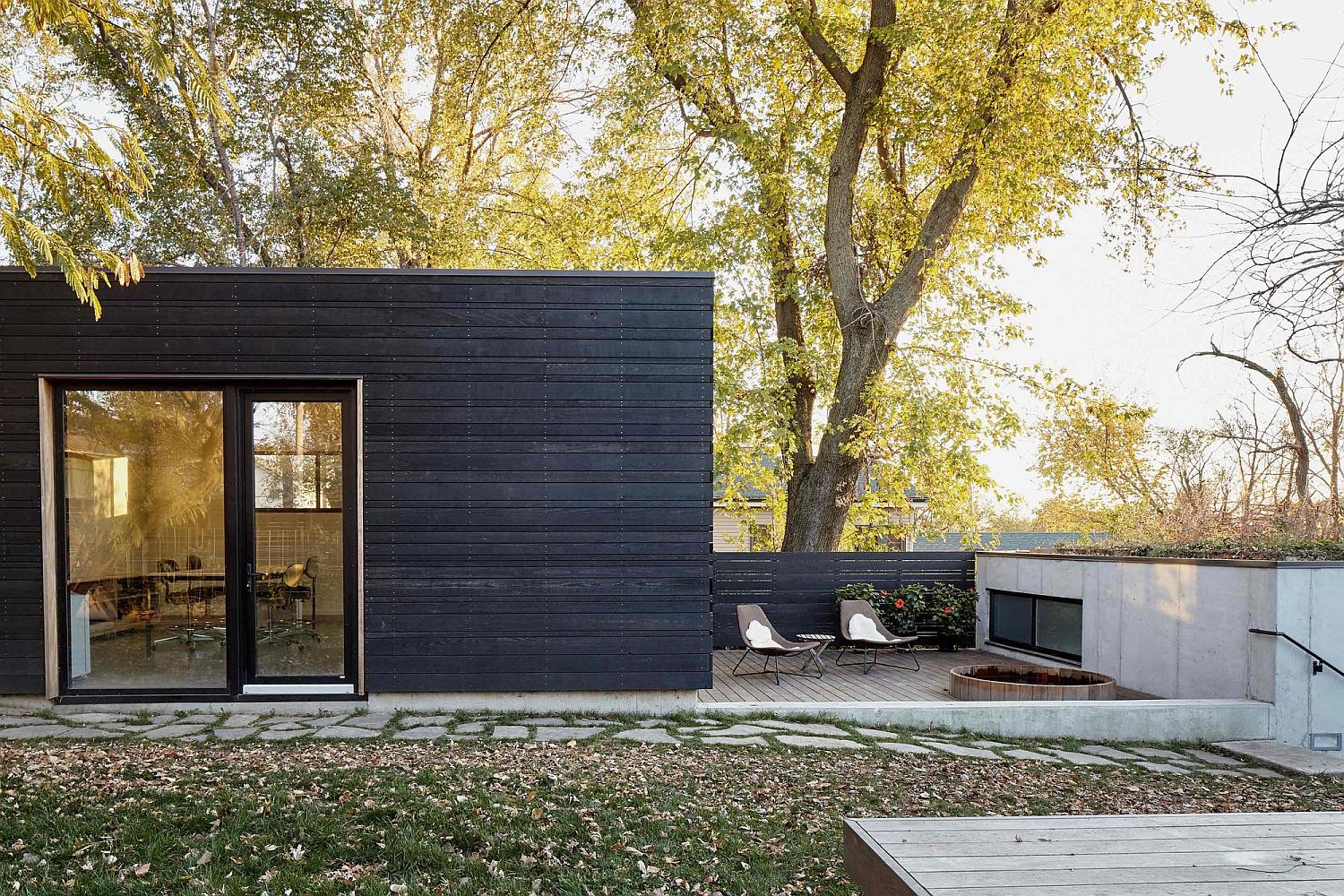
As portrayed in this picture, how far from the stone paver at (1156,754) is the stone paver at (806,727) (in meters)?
2.08

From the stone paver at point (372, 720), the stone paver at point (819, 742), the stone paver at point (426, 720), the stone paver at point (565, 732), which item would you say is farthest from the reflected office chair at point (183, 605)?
the stone paver at point (819, 742)

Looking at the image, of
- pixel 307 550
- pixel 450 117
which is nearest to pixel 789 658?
pixel 307 550

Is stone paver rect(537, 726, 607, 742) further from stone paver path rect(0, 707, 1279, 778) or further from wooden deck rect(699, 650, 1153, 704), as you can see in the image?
wooden deck rect(699, 650, 1153, 704)

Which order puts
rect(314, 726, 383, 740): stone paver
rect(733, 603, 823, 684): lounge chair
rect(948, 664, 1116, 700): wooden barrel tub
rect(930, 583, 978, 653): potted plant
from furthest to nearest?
1. rect(930, 583, 978, 653): potted plant
2. rect(733, 603, 823, 684): lounge chair
3. rect(948, 664, 1116, 700): wooden barrel tub
4. rect(314, 726, 383, 740): stone paver

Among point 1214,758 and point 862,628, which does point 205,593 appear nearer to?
point 862,628

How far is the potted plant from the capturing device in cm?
1146

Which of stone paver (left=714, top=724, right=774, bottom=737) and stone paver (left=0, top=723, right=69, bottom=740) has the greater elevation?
stone paver (left=0, top=723, right=69, bottom=740)

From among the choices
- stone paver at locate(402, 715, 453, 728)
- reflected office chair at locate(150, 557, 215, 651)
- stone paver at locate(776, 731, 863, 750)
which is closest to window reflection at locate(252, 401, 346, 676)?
reflected office chair at locate(150, 557, 215, 651)

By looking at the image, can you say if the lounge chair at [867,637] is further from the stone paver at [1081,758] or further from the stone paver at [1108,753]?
the stone paver at [1081,758]

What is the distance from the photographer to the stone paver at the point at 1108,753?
6.62m

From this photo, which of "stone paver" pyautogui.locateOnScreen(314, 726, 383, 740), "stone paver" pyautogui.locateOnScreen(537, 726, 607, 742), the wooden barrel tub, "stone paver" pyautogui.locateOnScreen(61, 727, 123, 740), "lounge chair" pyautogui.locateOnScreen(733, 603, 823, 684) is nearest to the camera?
"stone paver" pyautogui.locateOnScreen(61, 727, 123, 740)

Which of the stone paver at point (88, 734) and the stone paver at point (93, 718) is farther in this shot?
the stone paver at point (93, 718)

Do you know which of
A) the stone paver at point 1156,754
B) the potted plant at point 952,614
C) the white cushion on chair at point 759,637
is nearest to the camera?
the stone paver at point 1156,754

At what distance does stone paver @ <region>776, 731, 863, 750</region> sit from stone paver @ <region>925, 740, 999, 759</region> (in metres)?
0.55
